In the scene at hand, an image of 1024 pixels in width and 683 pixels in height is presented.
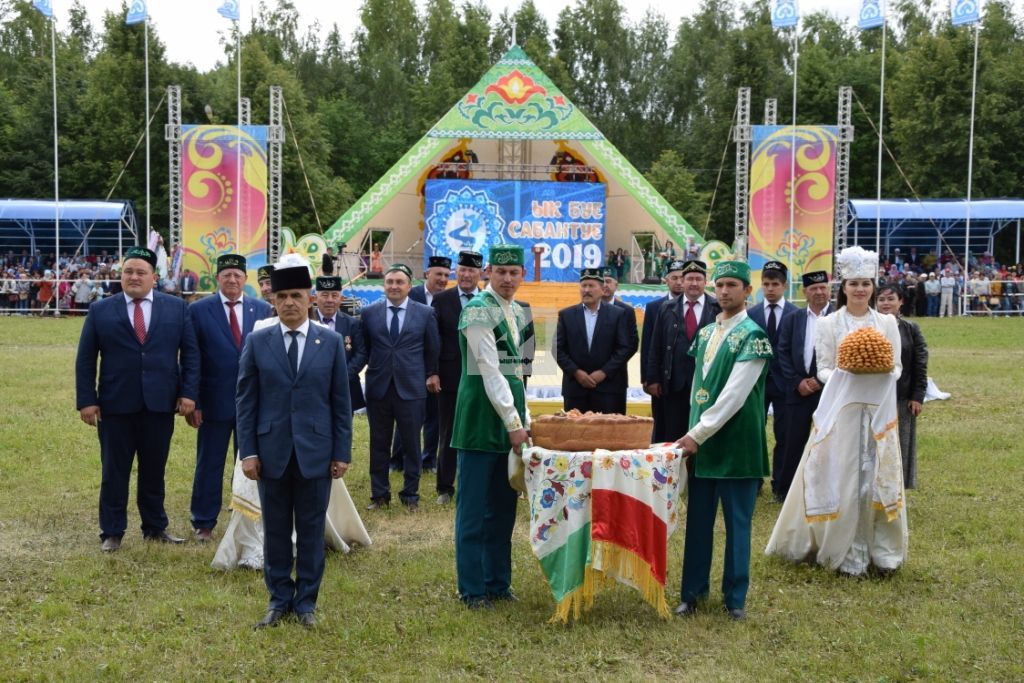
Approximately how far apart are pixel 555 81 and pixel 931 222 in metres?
19.0

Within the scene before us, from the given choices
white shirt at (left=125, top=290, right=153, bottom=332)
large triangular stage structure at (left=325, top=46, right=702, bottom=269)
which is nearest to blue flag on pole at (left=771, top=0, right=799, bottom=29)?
large triangular stage structure at (left=325, top=46, right=702, bottom=269)

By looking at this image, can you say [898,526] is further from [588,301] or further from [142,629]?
[142,629]

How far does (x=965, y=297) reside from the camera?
2902 cm

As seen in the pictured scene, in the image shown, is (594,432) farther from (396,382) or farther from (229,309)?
(396,382)

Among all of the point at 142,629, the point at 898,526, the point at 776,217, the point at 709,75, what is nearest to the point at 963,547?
the point at 898,526

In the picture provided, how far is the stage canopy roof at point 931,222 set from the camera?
114ft

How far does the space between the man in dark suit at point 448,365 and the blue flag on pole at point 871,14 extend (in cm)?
2090

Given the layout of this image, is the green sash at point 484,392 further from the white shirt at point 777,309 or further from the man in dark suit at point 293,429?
the white shirt at point 777,309

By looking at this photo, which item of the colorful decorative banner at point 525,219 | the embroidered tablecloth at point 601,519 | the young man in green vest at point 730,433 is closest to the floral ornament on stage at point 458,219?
the colorful decorative banner at point 525,219

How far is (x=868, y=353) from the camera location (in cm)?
611

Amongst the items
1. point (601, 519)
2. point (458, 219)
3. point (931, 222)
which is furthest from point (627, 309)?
point (931, 222)

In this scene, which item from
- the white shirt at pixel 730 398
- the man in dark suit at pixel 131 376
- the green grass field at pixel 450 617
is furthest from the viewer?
the man in dark suit at pixel 131 376

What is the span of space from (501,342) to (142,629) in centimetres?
220

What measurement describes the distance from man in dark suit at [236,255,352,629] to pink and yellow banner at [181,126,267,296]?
2137 centimetres
